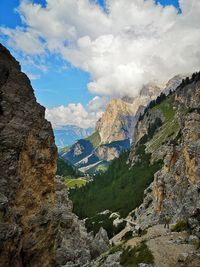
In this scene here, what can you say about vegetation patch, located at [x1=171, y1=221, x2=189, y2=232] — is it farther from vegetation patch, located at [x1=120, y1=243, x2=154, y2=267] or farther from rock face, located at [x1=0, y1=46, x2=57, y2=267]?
rock face, located at [x1=0, y1=46, x2=57, y2=267]

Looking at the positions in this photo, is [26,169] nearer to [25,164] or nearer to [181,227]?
[25,164]

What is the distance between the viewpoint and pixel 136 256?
173 ft

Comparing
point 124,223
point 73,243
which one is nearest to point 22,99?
point 73,243

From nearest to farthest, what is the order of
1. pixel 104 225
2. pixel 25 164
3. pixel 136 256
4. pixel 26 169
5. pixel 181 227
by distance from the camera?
pixel 25 164, pixel 26 169, pixel 136 256, pixel 181 227, pixel 104 225

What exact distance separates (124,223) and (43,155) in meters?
127

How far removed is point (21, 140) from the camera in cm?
2845

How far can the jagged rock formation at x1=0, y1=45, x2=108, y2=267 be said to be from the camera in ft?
88.6

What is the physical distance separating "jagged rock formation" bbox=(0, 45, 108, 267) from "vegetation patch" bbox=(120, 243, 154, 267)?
1892 cm

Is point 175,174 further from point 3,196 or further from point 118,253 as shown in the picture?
point 3,196

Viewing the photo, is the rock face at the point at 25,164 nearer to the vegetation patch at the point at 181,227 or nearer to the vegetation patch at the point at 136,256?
the vegetation patch at the point at 136,256

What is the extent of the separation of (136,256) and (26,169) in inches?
1179

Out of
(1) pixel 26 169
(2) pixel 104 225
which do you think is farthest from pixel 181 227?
(2) pixel 104 225

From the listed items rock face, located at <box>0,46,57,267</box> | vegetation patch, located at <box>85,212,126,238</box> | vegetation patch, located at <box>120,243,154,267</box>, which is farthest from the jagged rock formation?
vegetation patch, located at <box>85,212,126,238</box>

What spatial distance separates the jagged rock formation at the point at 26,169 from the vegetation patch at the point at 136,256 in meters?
18.9
